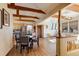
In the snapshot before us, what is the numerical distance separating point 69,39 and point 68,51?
1.48ft

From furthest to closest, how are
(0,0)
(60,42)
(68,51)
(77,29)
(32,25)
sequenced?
(32,25), (77,29), (60,42), (68,51), (0,0)

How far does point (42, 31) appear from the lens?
677 inches

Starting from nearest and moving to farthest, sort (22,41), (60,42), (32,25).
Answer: (60,42)
(22,41)
(32,25)

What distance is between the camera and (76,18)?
283 inches

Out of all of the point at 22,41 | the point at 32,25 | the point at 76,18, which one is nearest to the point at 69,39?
the point at 22,41

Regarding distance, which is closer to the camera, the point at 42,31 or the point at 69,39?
the point at 69,39

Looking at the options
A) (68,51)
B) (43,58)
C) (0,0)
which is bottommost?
(68,51)

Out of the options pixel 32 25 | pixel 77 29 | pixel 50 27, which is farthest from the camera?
pixel 50 27

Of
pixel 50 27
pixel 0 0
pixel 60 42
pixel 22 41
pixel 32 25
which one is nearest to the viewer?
pixel 0 0

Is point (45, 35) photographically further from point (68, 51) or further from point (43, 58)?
point (43, 58)

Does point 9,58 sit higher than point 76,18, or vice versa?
point 76,18

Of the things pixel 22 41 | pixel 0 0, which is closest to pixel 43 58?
pixel 0 0

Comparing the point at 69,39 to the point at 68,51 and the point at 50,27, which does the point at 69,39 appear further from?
the point at 50,27

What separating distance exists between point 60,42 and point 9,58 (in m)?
3.52
